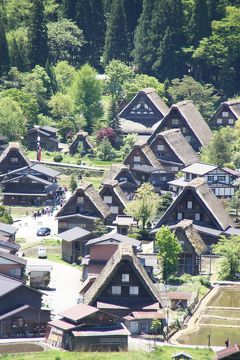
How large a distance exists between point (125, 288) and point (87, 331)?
6402mm

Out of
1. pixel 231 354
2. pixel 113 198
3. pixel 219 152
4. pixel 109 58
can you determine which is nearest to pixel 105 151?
pixel 219 152

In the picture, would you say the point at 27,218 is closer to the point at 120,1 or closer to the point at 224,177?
the point at 224,177

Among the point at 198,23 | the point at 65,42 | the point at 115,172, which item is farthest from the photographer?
the point at 65,42

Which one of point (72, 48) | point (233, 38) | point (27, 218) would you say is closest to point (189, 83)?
point (233, 38)

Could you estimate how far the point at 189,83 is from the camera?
12388cm

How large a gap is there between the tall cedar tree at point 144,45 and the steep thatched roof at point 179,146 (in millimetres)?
21259

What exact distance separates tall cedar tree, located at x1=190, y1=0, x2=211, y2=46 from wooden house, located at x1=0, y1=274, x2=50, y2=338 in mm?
58740

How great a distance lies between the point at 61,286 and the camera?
83125mm

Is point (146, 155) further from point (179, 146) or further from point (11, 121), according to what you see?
point (11, 121)

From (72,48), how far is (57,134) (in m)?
22.0

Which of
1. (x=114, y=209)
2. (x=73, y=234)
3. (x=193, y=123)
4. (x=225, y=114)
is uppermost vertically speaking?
(x=225, y=114)

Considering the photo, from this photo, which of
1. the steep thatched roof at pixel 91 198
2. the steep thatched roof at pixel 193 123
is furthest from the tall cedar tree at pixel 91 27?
the steep thatched roof at pixel 91 198

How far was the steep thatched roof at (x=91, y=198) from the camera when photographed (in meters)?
94.6

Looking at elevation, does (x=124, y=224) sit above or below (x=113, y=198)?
below
